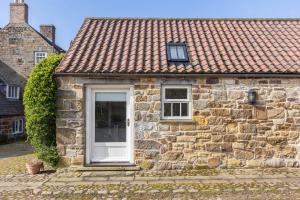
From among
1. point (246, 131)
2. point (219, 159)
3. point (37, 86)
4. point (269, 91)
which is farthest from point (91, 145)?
point (269, 91)

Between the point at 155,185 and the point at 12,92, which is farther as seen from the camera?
the point at 12,92

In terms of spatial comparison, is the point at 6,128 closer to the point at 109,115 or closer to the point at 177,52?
the point at 109,115

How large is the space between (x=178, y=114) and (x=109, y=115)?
208 centimetres

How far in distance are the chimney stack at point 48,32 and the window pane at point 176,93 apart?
773 inches

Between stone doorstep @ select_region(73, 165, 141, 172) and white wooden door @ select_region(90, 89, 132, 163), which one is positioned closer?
stone doorstep @ select_region(73, 165, 141, 172)

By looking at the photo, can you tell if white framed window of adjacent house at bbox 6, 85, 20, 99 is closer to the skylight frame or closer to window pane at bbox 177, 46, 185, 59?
the skylight frame

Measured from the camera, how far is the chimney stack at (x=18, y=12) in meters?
25.3

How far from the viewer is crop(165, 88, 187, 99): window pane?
10.7 m

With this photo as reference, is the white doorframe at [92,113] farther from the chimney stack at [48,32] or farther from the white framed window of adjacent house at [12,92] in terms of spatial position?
the chimney stack at [48,32]

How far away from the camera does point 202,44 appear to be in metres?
12.4

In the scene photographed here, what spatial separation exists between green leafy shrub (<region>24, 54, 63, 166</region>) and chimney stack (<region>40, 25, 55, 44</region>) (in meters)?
17.9

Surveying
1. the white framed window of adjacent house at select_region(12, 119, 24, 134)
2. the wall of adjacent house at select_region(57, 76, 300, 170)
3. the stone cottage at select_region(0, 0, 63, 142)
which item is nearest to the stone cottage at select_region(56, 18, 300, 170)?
the wall of adjacent house at select_region(57, 76, 300, 170)

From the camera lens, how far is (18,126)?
75.5 ft

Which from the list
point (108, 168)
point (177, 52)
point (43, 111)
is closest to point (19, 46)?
point (43, 111)
